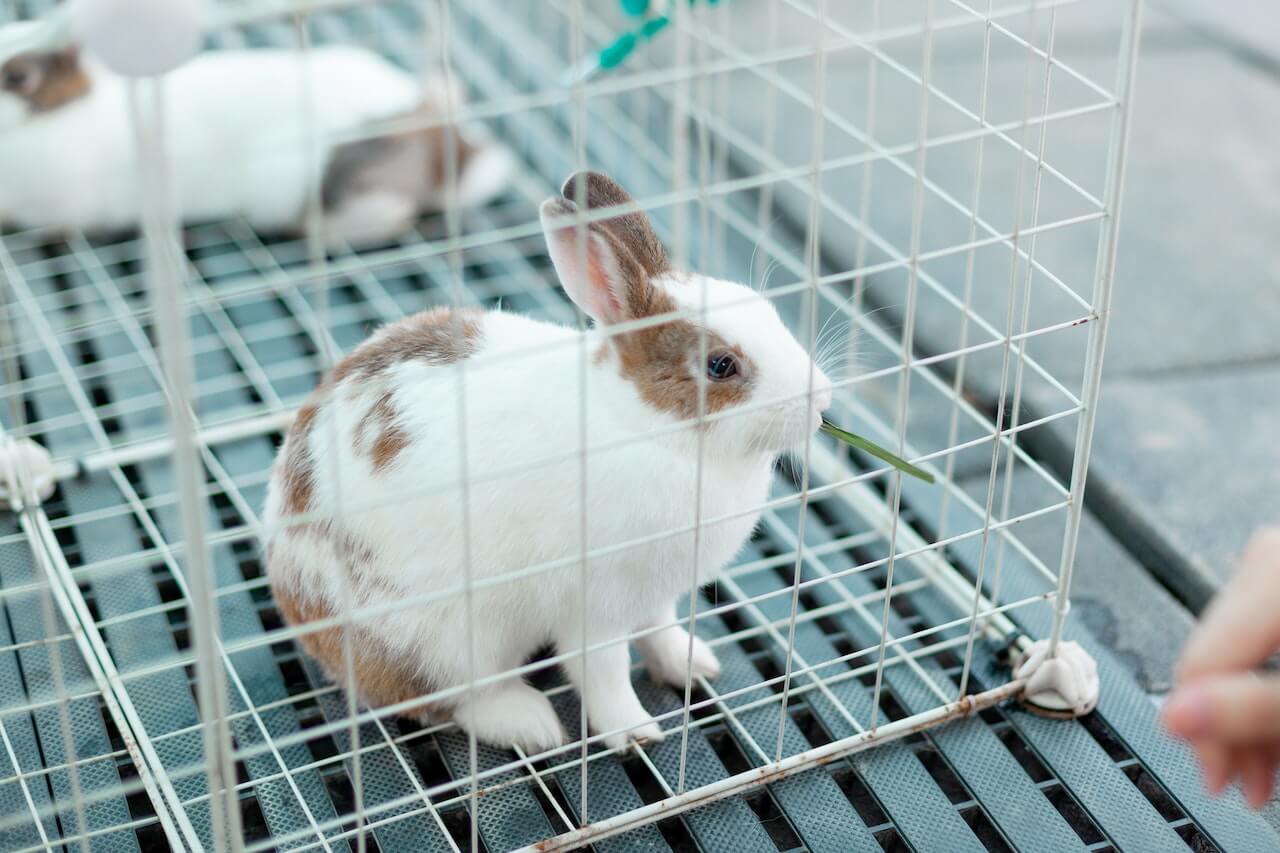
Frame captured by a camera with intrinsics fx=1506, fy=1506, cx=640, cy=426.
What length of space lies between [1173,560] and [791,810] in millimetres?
800

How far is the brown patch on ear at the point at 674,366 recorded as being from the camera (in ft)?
4.67

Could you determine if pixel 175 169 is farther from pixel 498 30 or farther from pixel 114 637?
pixel 114 637

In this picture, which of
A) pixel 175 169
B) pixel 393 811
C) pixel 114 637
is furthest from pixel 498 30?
pixel 393 811

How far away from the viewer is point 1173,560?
2.06 metres

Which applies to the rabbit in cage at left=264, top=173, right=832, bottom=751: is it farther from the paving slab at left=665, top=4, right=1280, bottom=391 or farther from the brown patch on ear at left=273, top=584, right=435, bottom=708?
the paving slab at left=665, top=4, right=1280, bottom=391

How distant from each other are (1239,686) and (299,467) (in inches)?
36.7

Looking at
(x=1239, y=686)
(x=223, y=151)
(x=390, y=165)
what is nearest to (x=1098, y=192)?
(x=390, y=165)

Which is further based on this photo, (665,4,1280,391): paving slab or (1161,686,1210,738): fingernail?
(665,4,1280,391): paving slab

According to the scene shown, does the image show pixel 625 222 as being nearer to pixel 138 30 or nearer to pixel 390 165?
pixel 138 30

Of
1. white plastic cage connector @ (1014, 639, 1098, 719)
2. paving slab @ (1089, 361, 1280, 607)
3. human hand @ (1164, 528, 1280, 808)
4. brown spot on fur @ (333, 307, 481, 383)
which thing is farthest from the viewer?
paving slab @ (1089, 361, 1280, 607)

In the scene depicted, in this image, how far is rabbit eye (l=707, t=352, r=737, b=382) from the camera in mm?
1427

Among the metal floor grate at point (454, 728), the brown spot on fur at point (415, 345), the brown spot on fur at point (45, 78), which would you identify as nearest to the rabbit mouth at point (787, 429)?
the metal floor grate at point (454, 728)

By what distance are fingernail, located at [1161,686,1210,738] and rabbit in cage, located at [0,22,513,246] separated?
1.90 meters

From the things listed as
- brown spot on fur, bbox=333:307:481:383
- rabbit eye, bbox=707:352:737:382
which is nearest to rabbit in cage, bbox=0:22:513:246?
brown spot on fur, bbox=333:307:481:383
